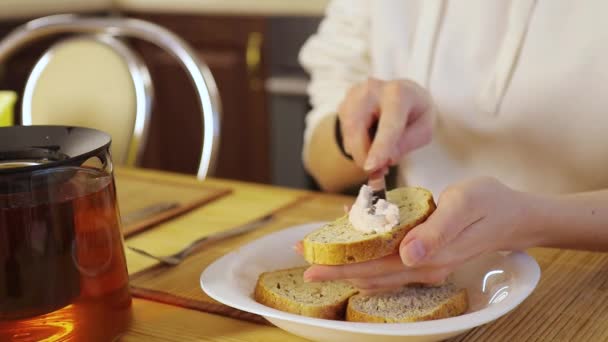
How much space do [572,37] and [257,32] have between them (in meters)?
1.65

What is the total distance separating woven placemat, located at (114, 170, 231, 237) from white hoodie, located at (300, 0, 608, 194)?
29 cm

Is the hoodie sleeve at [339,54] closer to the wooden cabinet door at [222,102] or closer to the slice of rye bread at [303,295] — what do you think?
the slice of rye bread at [303,295]

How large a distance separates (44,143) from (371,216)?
30 cm

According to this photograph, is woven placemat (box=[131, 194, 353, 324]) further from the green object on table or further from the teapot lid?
the green object on table

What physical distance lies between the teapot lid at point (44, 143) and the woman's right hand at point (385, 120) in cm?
28

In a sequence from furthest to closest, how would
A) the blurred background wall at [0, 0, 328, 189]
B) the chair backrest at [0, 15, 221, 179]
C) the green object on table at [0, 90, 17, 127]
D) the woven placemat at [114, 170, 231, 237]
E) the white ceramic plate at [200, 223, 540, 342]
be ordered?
the blurred background wall at [0, 0, 328, 189] → the chair backrest at [0, 15, 221, 179] → the green object on table at [0, 90, 17, 127] → the woven placemat at [114, 170, 231, 237] → the white ceramic plate at [200, 223, 540, 342]

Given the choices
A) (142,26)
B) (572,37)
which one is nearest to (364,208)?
(572,37)

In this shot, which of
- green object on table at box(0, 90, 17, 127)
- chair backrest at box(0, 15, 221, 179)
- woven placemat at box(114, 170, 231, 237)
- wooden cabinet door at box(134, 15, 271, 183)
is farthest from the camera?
wooden cabinet door at box(134, 15, 271, 183)

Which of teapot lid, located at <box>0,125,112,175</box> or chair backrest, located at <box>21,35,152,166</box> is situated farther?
chair backrest, located at <box>21,35,152,166</box>

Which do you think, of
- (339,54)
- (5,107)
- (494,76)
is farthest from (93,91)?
(494,76)

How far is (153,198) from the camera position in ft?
3.58

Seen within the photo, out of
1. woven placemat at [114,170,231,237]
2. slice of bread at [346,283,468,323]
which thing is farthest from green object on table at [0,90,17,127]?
slice of bread at [346,283,468,323]

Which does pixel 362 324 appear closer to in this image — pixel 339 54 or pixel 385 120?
pixel 385 120

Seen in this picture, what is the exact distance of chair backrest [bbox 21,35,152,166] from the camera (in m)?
1.60
